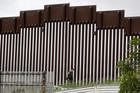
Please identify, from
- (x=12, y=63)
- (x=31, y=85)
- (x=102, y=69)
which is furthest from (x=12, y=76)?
(x=12, y=63)

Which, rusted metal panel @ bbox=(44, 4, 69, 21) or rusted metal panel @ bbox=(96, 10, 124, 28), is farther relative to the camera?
rusted metal panel @ bbox=(44, 4, 69, 21)

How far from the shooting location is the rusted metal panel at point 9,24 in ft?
102

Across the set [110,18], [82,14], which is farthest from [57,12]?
[110,18]

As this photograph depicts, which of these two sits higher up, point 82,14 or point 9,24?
Result: point 82,14

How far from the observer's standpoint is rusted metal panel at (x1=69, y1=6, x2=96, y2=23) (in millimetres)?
28484

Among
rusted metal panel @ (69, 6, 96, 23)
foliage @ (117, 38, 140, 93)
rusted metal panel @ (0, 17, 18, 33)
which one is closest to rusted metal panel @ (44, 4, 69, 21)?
rusted metal panel @ (69, 6, 96, 23)

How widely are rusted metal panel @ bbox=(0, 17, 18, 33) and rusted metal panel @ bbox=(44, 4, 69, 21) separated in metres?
3.06

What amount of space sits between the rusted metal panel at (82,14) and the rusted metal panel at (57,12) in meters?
0.42

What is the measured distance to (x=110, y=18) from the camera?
1112 inches

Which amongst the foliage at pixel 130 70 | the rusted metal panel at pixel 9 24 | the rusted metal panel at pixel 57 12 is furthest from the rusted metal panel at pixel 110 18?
the foliage at pixel 130 70

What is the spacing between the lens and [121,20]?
2812cm

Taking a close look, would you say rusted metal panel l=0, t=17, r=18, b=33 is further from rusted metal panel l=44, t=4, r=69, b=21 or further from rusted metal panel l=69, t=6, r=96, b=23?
rusted metal panel l=69, t=6, r=96, b=23

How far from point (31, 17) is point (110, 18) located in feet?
20.8

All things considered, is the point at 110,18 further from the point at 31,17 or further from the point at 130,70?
the point at 130,70
